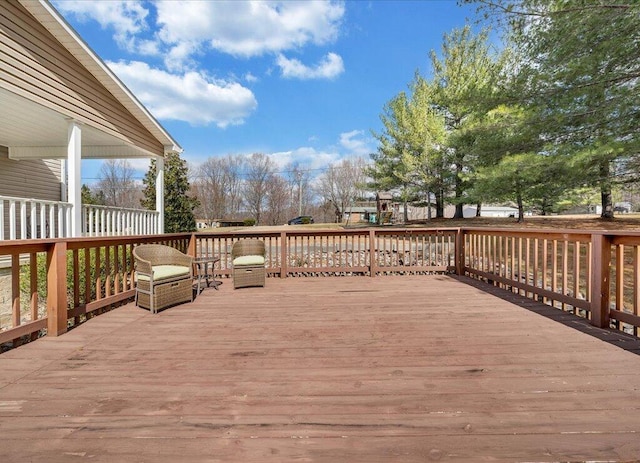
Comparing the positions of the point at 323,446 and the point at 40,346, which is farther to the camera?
the point at 40,346

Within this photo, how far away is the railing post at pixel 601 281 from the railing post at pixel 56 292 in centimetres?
472

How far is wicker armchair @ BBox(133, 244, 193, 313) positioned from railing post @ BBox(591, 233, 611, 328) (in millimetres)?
4215

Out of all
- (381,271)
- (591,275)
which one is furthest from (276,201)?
(591,275)

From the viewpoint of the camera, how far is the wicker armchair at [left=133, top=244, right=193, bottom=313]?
11.6 ft

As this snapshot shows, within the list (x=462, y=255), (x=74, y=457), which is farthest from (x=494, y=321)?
(x=74, y=457)

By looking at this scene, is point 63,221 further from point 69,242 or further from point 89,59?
point 69,242

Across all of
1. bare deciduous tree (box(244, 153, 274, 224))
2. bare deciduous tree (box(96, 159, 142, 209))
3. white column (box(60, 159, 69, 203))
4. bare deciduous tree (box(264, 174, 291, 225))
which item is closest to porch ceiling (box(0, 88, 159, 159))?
white column (box(60, 159, 69, 203))

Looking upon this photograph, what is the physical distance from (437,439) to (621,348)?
198cm

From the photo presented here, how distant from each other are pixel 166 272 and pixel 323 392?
103 inches

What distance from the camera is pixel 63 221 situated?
18.0ft

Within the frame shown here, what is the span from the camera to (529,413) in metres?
1.60

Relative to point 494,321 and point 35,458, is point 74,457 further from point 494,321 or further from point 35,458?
point 494,321

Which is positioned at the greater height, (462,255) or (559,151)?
(559,151)

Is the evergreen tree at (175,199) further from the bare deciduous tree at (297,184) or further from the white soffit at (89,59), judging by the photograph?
the bare deciduous tree at (297,184)
